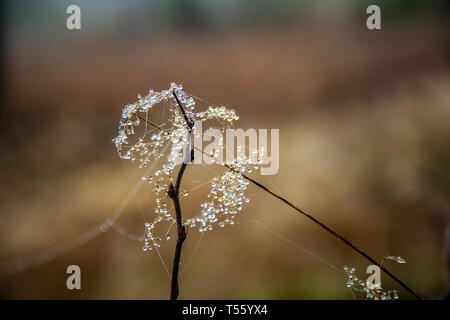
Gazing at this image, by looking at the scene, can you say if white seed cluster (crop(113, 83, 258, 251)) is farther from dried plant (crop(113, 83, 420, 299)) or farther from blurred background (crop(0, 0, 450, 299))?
blurred background (crop(0, 0, 450, 299))

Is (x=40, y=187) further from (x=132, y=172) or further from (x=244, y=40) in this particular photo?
(x=244, y=40)

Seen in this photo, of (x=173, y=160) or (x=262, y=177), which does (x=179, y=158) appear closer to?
(x=173, y=160)

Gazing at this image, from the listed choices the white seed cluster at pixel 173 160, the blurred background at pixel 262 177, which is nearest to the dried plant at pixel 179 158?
the white seed cluster at pixel 173 160

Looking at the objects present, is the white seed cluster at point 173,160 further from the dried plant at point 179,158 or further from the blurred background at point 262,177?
the blurred background at point 262,177

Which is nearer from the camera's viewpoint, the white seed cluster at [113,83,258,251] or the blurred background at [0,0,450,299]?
the white seed cluster at [113,83,258,251]

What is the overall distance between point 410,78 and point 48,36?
1.45 meters

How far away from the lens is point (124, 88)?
122cm

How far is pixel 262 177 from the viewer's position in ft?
3.34

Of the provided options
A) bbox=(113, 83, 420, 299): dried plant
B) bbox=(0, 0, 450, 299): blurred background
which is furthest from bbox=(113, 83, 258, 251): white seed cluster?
bbox=(0, 0, 450, 299): blurred background

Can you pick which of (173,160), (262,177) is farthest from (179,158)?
(262,177)

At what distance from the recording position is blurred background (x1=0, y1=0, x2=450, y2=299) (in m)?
0.98

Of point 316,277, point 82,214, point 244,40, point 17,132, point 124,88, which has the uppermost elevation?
point 244,40
